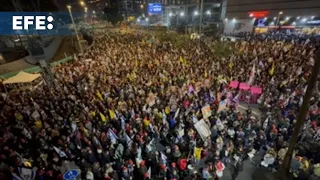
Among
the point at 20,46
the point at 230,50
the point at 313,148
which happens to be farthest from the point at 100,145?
the point at 20,46

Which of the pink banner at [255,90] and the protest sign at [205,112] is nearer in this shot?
the protest sign at [205,112]

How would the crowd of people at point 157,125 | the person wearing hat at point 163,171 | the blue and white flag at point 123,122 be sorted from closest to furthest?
the person wearing hat at point 163,171
the crowd of people at point 157,125
the blue and white flag at point 123,122

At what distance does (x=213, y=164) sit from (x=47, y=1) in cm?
4126

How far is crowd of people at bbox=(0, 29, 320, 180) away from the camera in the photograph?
7.57 metres

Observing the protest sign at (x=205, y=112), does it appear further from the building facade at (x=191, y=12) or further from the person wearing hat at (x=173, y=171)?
the building facade at (x=191, y=12)

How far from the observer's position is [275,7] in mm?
42312

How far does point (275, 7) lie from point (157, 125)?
45803 mm

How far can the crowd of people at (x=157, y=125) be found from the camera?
24.8 feet

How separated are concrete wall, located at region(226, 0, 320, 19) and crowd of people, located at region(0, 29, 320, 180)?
30.8 meters

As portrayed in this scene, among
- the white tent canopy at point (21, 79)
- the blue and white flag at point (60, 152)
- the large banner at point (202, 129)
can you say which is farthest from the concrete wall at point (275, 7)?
the blue and white flag at point (60, 152)

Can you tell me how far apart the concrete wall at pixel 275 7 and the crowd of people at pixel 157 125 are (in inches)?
1213

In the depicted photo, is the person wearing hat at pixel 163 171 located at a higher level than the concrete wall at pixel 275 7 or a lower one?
lower

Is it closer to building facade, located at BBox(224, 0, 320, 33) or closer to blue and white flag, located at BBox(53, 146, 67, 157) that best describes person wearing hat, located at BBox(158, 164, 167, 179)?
blue and white flag, located at BBox(53, 146, 67, 157)

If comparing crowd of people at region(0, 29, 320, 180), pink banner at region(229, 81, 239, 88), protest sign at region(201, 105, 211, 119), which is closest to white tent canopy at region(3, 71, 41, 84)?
crowd of people at region(0, 29, 320, 180)
